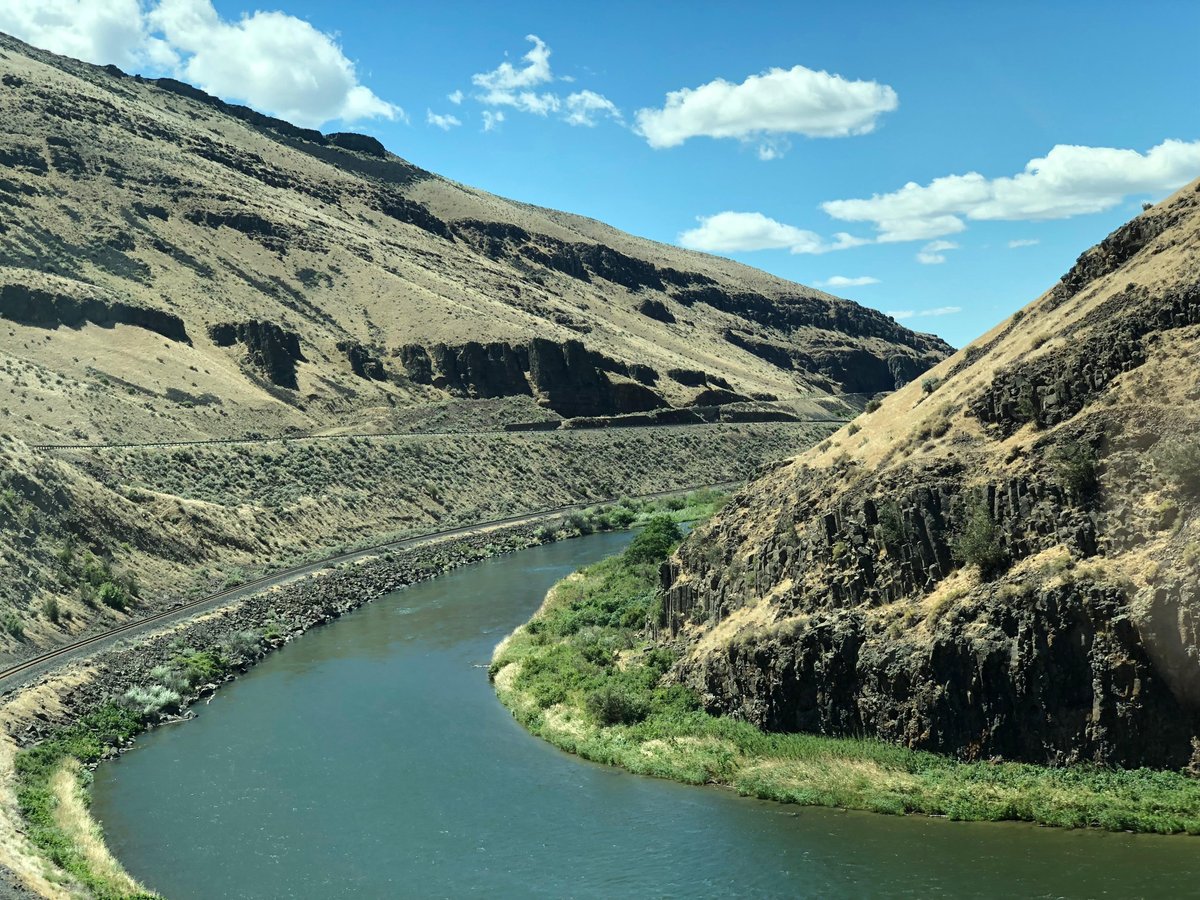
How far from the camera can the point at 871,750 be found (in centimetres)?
3130

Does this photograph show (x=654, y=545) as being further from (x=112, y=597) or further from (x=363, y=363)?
(x=363, y=363)

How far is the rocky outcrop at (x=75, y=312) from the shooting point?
372 ft

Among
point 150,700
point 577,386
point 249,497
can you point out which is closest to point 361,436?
point 249,497

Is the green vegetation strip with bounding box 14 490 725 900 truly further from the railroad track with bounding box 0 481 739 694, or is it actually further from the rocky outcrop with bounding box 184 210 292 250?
the rocky outcrop with bounding box 184 210 292 250

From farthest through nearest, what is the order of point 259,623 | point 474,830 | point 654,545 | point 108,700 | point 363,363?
point 363,363 → point 654,545 → point 259,623 → point 108,700 → point 474,830

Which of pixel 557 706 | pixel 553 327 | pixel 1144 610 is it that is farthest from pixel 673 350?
pixel 1144 610

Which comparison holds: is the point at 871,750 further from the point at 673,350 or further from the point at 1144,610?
the point at 673,350

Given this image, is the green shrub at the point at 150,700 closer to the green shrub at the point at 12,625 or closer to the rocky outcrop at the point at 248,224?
the green shrub at the point at 12,625

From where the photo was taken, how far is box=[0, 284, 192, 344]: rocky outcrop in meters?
114

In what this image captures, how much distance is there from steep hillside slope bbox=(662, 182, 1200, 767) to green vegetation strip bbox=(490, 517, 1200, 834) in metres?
0.82

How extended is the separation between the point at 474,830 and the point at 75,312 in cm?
10268

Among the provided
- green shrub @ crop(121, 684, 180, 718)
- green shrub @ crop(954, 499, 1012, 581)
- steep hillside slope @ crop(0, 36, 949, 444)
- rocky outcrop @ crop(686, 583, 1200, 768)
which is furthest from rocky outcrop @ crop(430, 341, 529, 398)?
green shrub @ crop(954, 499, 1012, 581)

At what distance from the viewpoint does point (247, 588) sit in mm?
66500

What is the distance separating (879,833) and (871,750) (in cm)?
339
